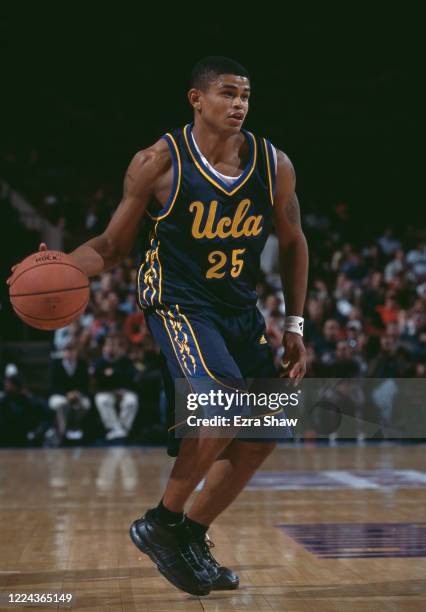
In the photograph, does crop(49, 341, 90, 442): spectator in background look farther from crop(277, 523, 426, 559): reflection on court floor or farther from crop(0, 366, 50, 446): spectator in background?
crop(277, 523, 426, 559): reflection on court floor

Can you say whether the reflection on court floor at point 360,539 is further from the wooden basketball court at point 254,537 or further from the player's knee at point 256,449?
the player's knee at point 256,449

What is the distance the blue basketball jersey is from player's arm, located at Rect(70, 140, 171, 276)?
0.21 feet

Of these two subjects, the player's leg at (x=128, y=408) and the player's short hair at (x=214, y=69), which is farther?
the player's leg at (x=128, y=408)

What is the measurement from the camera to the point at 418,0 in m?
17.7

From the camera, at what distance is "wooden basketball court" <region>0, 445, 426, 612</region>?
382 centimetres

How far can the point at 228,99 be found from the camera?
12.9 ft

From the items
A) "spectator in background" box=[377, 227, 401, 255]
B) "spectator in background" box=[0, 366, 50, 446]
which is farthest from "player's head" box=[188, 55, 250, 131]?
"spectator in background" box=[377, 227, 401, 255]

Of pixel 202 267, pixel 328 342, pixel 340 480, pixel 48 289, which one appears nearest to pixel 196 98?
pixel 202 267

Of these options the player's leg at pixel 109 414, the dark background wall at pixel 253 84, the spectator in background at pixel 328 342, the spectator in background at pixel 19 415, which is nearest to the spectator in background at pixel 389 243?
the dark background wall at pixel 253 84

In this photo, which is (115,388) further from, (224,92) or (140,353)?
(224,92)

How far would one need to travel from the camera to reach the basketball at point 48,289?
375cm

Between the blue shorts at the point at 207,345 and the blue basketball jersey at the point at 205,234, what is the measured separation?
0.05 m

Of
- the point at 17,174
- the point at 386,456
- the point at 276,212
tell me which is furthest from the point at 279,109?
the point at 276,212

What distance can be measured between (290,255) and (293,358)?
0.42m
